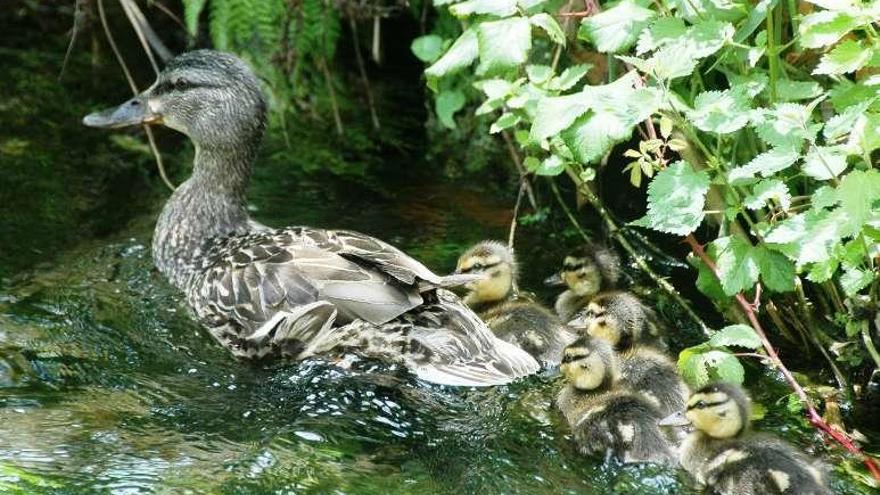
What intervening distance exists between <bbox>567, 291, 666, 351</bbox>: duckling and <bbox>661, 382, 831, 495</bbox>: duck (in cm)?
66

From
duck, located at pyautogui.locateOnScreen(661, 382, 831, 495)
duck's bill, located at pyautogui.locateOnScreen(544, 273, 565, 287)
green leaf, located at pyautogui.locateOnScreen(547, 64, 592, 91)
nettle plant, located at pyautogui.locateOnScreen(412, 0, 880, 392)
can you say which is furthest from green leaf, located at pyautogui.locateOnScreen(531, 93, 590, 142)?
duck's bill, located at pyautogui.locateOnScreen(544, 273, 565, 287)

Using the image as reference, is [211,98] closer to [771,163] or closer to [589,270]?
[589,270]

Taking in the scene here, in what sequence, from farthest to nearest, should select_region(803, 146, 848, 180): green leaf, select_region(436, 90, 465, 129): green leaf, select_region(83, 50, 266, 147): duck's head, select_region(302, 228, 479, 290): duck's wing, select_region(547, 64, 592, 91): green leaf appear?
select_region(436, 90, 465, 129): green leaf → select_region(83, 50, 266, 147): duck's head → select_region(302, 228, 479, 290): duck's wing → select_region(547, 64, 592, 91): green leaf → select_region(803, 146, 848, 180): green leaf

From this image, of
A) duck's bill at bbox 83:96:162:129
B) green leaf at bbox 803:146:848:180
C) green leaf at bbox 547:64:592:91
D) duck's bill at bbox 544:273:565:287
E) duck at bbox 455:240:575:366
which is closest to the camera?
green leaf at bbox 803:146:848:180

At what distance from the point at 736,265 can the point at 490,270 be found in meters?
→ 1.46

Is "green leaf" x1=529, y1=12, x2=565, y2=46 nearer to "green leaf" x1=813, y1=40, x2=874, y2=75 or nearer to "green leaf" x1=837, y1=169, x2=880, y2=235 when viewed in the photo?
"green leaf" x1=813, y1=40, x2=874, y2=75

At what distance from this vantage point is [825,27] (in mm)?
3498

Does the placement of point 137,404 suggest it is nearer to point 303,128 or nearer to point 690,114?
point 690,114

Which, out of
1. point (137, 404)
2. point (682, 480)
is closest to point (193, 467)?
point (137, 404)

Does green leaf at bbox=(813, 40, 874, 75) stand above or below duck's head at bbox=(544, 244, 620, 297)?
above

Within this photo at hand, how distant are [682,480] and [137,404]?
180 cm

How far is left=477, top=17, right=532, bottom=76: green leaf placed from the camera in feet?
13.6

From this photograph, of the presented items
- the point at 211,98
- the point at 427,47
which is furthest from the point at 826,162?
the point at 427,47

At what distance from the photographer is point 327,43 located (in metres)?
7.24
